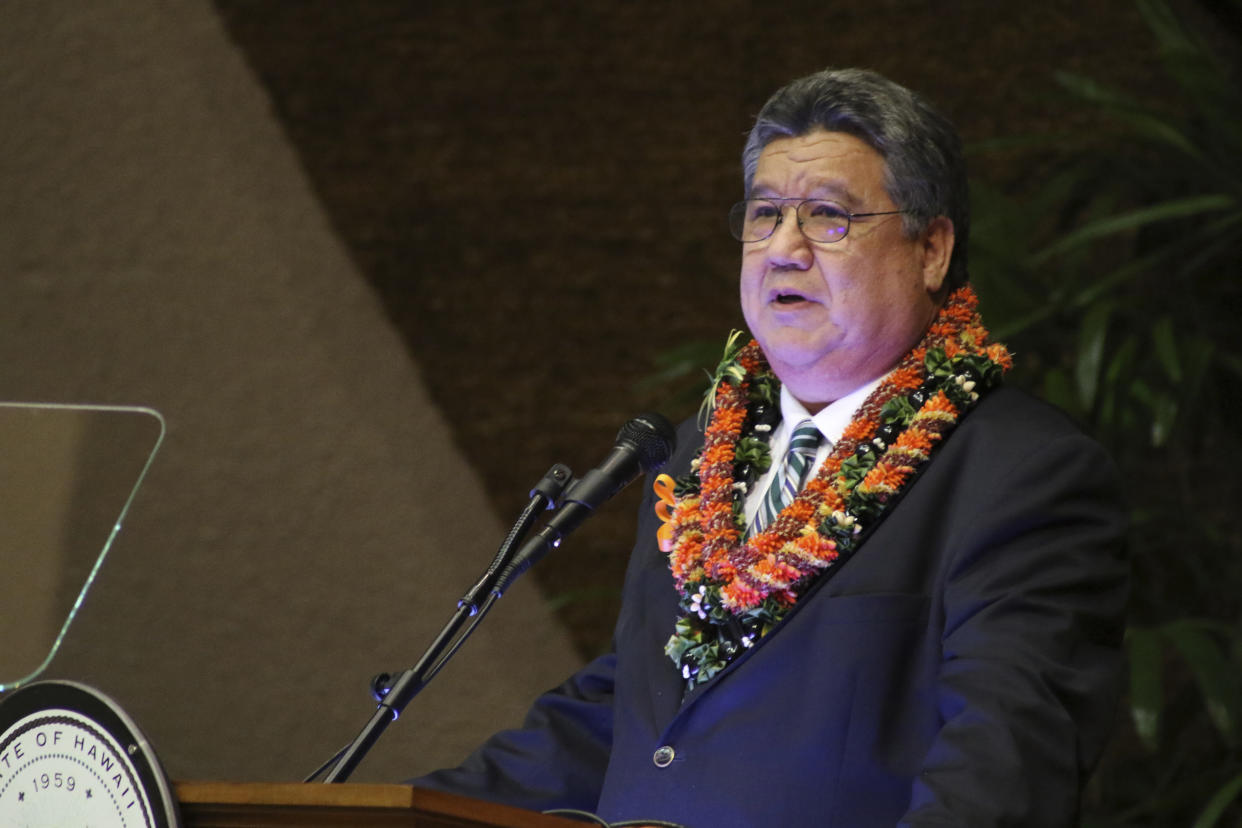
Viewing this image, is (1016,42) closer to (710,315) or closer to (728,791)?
(710,315)

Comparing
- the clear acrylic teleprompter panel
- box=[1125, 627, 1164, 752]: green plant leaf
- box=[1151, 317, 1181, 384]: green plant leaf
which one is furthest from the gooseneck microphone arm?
box=[1151, 317, 1181, 384]: green plant leaf

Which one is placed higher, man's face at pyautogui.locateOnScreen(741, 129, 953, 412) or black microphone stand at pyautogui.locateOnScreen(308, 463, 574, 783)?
man's face at pyautogui.locateOnScreen(741, 129, 953, 412)

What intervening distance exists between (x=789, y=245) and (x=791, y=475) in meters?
0.29

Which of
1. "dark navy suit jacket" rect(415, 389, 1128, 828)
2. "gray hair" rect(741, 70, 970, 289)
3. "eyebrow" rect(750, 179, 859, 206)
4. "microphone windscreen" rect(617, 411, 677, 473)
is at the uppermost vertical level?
"gray hair" rect(741, 70, 970, 289)

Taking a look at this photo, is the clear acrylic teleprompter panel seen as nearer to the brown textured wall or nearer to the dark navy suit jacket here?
the dark navy suit jacket

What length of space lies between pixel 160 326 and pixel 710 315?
1301 mm

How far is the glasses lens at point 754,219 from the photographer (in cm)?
199

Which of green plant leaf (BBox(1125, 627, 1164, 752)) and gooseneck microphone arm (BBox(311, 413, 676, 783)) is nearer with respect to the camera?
gooseneck microphone arm (BBox(311, 413, 676, 783))

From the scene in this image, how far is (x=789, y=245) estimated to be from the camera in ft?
6.40

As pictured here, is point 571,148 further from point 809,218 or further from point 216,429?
point 809,218

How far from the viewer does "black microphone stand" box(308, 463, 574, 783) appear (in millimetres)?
1503

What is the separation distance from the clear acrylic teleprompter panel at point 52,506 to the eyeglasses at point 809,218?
0.80 meters

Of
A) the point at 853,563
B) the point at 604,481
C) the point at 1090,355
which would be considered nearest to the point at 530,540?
the point at 604,481

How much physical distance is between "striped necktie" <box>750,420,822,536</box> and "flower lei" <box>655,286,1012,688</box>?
0.09 ft
